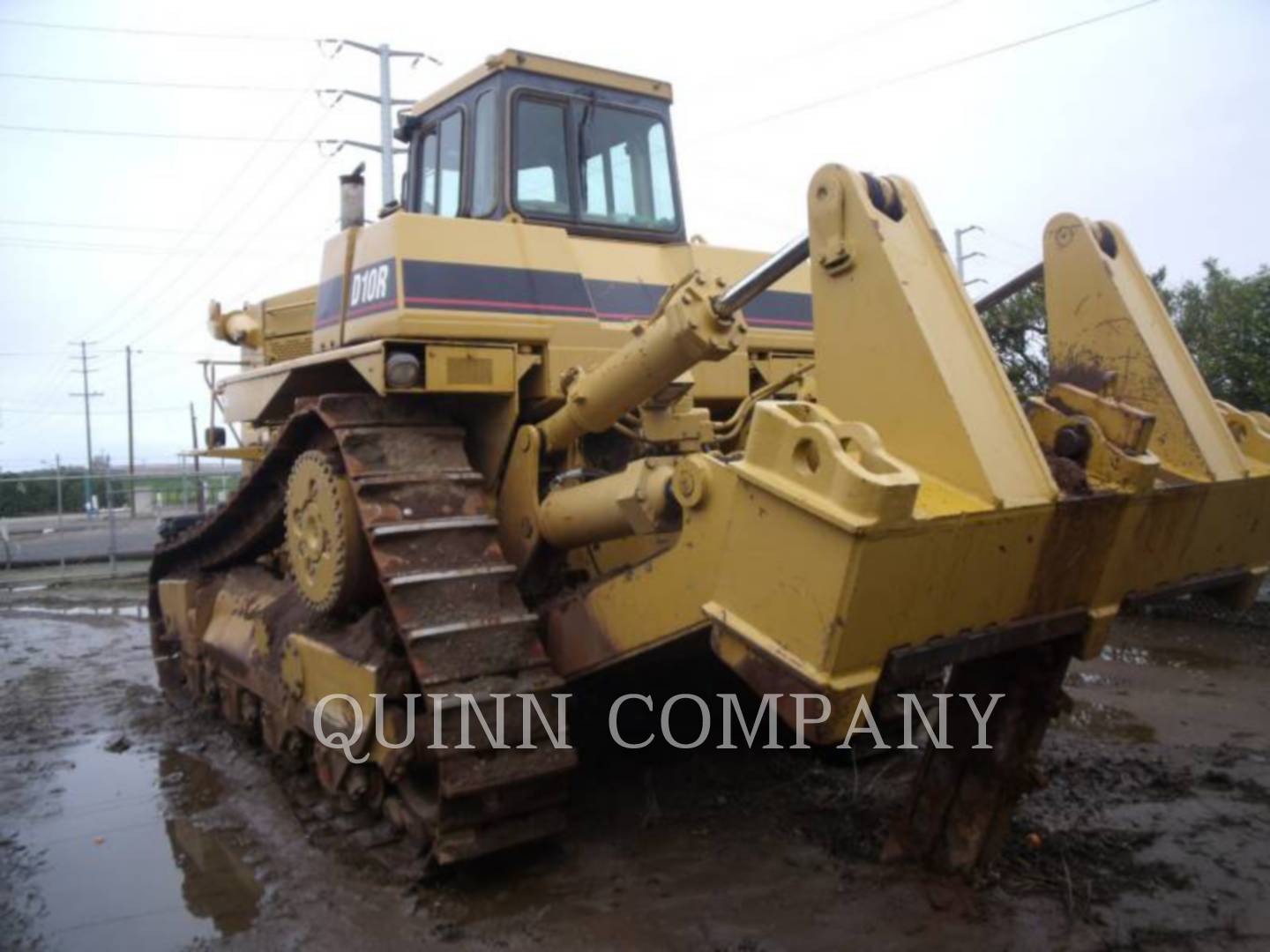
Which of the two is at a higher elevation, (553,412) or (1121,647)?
(553,412)

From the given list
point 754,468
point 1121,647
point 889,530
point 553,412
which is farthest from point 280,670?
point 1121,647

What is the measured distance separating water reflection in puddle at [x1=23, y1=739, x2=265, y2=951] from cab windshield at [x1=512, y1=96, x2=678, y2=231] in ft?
11.3

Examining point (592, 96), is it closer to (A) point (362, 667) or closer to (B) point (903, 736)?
(A) point (362, 667)

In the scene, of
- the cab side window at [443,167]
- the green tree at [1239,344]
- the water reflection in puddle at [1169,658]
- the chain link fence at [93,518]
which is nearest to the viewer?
the cab side window at [443,167]

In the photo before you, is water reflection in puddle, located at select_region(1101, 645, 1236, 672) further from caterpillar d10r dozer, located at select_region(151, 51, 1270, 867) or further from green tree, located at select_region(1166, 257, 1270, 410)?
caterpillar d10r dozer, located at select_region(151, 51, 1270, 867)

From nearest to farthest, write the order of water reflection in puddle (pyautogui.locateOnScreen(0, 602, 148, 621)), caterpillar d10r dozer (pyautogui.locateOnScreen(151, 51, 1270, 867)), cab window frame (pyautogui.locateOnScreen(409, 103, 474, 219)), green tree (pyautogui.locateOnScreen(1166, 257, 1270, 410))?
1. caterpillar d10r dozer (pyautogui.locateOnScreen(151, 51, 1270, 867))
2. cab window frame (pyautogui.locateOnScreen(409, 103, 474, 219))
3. green tree (pyautogui.locateOnScreen(1166, 257, 1270, 410))
4. water reflection in puddle (pyautogui.locateOnScreen(0, 602, 148, 621))

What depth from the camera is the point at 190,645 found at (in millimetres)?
7219

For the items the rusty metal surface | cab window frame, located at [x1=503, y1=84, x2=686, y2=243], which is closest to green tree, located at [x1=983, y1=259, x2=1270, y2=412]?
cab window frame, located at [x1=503, y1=84, x2=686, y2=243]

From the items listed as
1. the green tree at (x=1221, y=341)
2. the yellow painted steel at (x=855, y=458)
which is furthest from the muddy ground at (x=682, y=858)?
the green tree at (x=1221, y=341)

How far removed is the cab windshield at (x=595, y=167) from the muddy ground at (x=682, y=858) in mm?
2493

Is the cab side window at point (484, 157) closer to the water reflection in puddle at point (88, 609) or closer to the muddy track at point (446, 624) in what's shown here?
the muddy track at point (446, 624)

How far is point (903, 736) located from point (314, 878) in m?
3.21

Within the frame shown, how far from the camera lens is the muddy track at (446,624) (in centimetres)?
397

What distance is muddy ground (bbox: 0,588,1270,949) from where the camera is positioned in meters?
3.71
